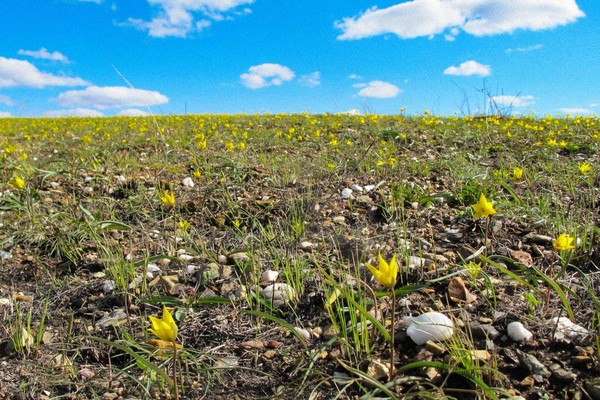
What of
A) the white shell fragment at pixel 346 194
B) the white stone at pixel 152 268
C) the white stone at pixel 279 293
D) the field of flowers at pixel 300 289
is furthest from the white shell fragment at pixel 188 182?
the white stone at pixel 279 293

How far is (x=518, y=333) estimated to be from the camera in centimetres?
166

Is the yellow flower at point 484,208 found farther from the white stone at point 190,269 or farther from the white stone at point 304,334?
the white stone at point 190,269

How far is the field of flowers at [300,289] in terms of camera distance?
152 centimetres

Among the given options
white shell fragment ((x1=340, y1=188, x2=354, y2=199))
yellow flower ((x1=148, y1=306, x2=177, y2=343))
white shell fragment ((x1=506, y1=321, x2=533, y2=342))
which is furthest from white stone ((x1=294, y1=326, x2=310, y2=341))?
white shell fragment ((x1=340, y1=188, x2=354, y2=199))

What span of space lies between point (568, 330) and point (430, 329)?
1.74ft

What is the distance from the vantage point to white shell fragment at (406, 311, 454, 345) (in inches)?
63.9

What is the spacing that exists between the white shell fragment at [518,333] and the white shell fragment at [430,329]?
0.23 meters

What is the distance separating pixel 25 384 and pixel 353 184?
2.90 m

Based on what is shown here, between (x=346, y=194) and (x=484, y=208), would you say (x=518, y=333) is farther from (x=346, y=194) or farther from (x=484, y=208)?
(x=346, y=194)

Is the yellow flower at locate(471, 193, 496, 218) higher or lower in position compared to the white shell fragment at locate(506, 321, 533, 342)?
higher

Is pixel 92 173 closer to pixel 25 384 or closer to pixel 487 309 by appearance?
pixel 25 384

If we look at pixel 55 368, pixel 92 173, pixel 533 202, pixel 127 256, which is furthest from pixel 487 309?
pixel 92 173

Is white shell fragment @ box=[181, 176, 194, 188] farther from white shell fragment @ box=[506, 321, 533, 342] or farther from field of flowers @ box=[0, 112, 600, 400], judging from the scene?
white shell fragment @ box=[506, 321, 533, 342]

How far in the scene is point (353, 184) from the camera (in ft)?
13.0
